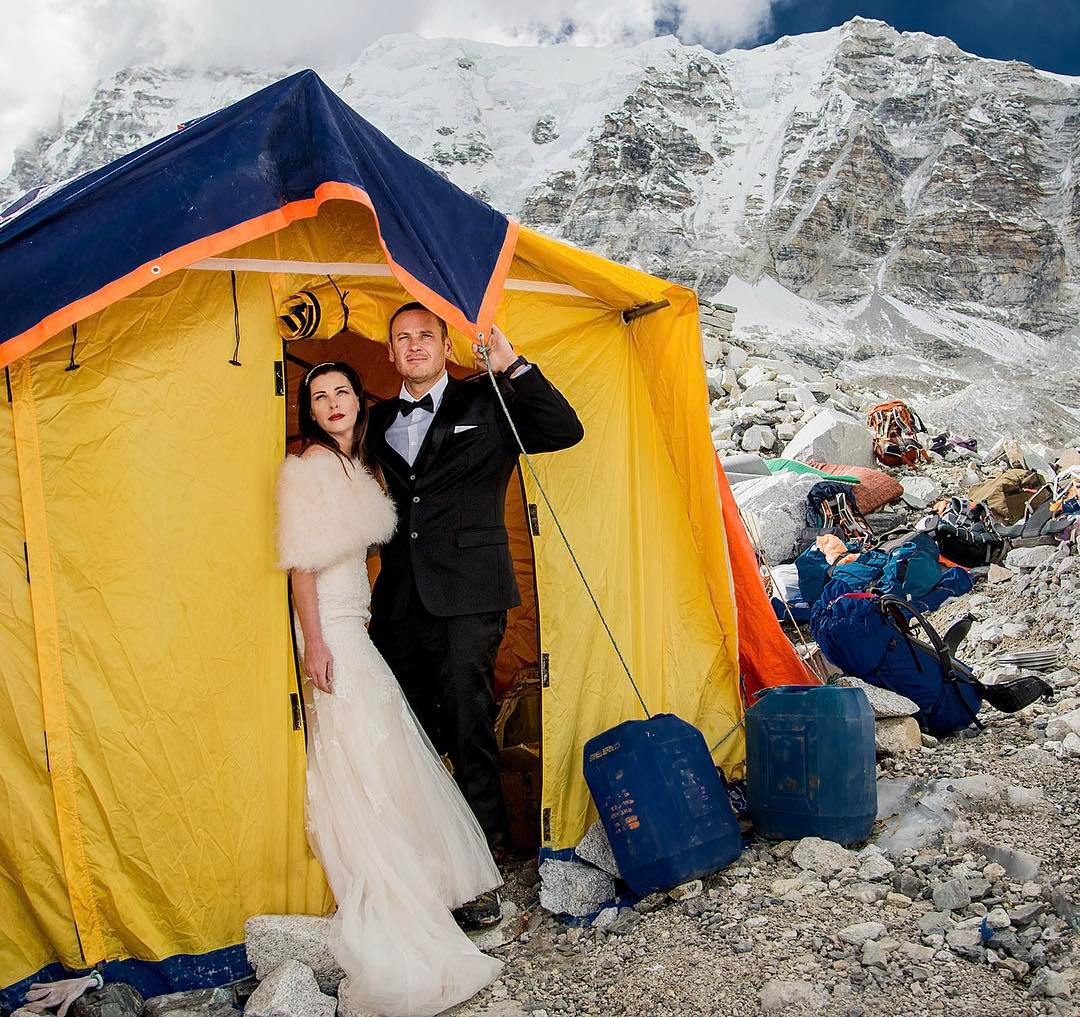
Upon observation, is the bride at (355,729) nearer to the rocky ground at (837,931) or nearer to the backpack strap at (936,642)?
Answer: the rocky ground at (837,931)

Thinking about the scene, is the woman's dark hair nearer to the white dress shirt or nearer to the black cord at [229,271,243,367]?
the white dress shirt

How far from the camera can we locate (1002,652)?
20.8ft

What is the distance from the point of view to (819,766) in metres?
3.47

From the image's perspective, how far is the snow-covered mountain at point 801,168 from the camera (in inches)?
3152

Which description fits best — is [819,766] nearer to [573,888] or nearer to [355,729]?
[573,888]

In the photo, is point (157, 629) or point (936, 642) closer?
point (157, 629)

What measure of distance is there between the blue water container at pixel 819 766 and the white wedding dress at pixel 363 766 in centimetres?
111

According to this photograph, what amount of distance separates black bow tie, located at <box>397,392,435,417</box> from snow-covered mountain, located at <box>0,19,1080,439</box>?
196 ft

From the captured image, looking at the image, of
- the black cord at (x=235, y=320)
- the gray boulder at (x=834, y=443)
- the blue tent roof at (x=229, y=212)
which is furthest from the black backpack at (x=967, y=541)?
the black cord at (x=235, y=320)

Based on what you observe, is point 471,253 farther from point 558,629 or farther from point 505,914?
point 505,914

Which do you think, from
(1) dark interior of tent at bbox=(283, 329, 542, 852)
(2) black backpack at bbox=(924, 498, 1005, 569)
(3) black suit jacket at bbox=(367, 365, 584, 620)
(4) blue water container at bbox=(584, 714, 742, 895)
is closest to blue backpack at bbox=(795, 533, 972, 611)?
(2) black backpack at bbox=(924, 498, 1005, 569)

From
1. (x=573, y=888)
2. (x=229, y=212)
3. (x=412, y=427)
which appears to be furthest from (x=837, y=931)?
(x=229, y=212)

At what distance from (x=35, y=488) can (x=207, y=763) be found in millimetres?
1030

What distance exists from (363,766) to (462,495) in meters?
1.00
